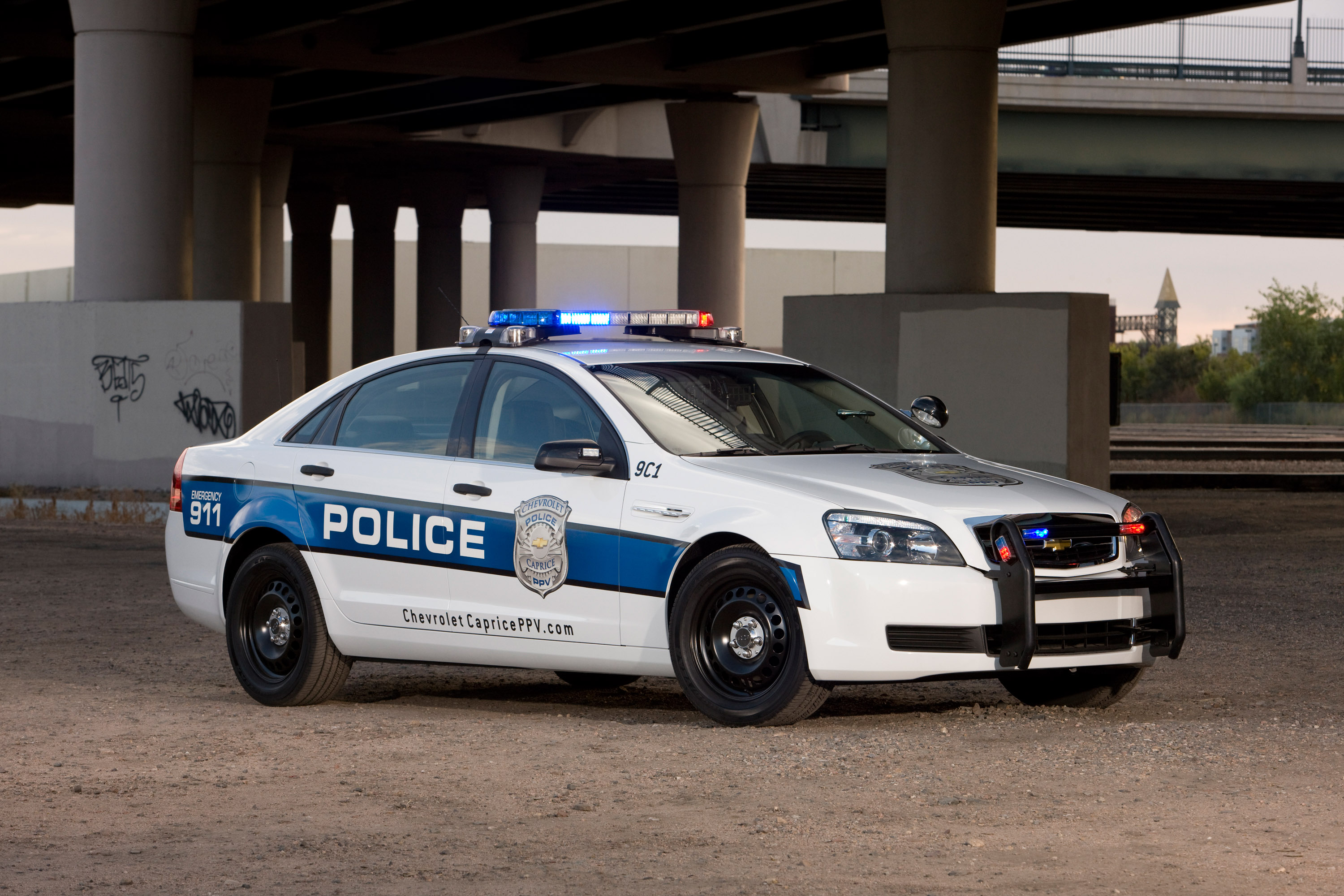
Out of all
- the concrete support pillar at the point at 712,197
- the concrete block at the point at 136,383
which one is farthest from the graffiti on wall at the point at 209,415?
the concrete support pillar at the point at 712,197

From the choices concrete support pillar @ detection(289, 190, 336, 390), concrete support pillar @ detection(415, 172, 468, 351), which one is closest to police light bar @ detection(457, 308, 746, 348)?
concrete support pillar @ detection(415, 172, 468, 351)

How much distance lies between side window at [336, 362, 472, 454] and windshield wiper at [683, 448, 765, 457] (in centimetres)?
126

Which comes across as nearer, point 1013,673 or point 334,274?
point 1013,673

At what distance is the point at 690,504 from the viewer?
809cm

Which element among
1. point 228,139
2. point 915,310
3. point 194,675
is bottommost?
point 194,675

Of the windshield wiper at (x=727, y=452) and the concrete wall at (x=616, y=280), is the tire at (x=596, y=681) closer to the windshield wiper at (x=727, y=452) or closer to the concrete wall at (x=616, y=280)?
the windshield wiper at (x=727, y=452)

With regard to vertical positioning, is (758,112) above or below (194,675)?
above

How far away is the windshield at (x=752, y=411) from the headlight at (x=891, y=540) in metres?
0.84

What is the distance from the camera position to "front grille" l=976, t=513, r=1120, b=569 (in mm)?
7758

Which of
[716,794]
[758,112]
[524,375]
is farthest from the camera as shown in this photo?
[758,112]

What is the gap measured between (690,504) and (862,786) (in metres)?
1.57

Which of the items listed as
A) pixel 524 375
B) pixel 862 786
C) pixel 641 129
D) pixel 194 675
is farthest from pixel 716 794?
pixel 641 129

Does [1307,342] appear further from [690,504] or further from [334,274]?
[690,504]

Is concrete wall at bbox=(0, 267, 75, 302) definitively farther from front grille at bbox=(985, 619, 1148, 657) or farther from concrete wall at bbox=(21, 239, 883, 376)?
front grille at bbox=(985, 619, 1148, 657)
